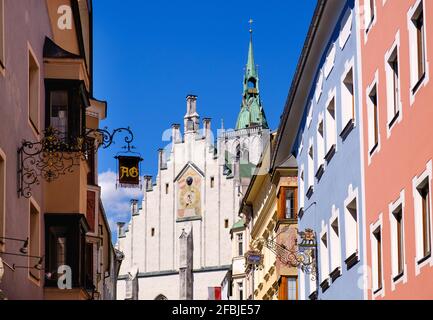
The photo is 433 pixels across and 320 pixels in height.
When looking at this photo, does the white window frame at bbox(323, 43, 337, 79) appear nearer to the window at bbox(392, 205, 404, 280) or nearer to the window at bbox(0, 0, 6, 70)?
the window at bbox(392, 205, 404, 280)

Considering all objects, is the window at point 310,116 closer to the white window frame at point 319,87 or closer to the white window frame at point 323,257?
the white window frame at point 319,87

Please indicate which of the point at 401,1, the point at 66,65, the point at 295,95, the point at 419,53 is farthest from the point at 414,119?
the point at 295,95

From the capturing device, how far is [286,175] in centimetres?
4278

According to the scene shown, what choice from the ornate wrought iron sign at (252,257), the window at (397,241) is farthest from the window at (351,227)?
the ornate wrought iron sign at (252,257)

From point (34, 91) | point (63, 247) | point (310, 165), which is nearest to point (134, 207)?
point (310, 165)

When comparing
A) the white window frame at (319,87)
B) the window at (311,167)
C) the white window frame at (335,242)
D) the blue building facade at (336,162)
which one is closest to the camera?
the blue building facade at (336,162)

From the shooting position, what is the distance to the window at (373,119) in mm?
21531

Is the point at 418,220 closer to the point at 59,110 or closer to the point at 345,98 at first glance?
the point at 345,98

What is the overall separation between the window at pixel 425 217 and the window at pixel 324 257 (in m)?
10.7

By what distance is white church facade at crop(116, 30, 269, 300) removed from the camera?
11825 cm

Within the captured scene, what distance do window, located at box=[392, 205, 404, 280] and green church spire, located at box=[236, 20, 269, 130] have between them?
14296cm

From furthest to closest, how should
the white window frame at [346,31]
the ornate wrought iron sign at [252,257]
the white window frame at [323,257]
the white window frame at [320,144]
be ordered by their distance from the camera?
the ornate wrought iron sign at [252,257], the white window frame at [320,144], the white window frame at [323,257], the white window frame at [346,31]

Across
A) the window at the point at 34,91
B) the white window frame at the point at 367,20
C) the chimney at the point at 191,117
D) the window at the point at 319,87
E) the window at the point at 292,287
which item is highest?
the chimney at the point at 191,117
